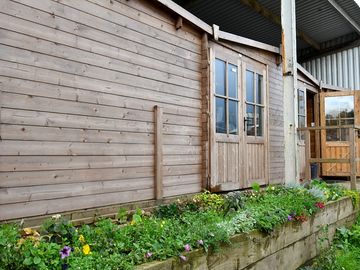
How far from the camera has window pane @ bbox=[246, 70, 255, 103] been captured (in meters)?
7.24

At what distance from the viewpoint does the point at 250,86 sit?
733 cm

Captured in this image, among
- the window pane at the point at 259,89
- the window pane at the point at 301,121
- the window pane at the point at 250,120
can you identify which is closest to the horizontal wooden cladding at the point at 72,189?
the window pane at the point at 250,120

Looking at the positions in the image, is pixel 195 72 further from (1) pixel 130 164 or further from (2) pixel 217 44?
(1) pixel 130 164

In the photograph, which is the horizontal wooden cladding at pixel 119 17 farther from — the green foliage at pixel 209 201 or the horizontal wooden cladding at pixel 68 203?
the green foliage at pixel 209 201

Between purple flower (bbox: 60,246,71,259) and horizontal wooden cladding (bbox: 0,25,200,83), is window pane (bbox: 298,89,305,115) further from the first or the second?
purple flower (bbox: 60,246,71,259)

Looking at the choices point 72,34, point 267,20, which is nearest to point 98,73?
point 72,34

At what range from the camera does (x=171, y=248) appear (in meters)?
2.62

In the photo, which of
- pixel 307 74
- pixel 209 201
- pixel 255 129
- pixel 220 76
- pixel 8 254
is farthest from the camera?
pixel 307 74

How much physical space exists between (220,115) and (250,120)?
110 cm

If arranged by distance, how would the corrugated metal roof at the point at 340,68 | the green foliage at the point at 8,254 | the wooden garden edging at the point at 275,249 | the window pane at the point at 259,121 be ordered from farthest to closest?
1. the corrugated metal roof at the point at 340,68
2. the window pane at the point at 259,121
3. the wooden garden edging at the point at 275,249
4. the green foliage at the point at 8,254

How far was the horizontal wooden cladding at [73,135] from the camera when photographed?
3484mm

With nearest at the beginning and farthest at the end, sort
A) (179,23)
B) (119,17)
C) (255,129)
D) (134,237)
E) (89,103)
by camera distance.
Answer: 1. (134,237)
2. (89,103)
3. (119,17)
4. (179,23)
5. (255,129)

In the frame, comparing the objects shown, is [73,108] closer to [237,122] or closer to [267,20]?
[237,122]

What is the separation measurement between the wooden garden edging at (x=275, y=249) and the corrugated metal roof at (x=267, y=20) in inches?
254
